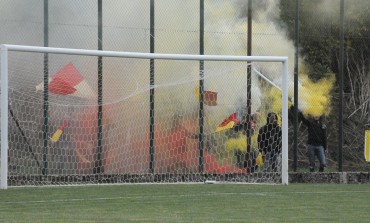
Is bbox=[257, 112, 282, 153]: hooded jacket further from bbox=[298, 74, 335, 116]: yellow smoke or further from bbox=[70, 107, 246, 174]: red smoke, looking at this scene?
bbox=[298, 74, 335, 116]: yellow smoke

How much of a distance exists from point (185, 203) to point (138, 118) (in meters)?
5.12

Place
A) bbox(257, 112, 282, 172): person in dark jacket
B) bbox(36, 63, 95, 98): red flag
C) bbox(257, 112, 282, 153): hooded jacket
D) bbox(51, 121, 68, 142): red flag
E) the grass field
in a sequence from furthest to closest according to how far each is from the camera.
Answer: bbox(257, 112, 282, 153): hooded jacket, bbox(257, 112, 282, 172): person in dark jacket, bbox(36, 63, 95, 98): red flag, bbox(51, 121, 68, 142): red flag, the grass field

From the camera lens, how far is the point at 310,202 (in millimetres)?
17062

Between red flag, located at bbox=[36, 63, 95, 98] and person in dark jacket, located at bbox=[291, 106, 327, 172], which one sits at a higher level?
→ red flag, located at bbox=[36, 63, 95, 98]

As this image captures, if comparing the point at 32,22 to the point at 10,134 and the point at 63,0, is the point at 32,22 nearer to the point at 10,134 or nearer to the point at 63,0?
the point at 63,0

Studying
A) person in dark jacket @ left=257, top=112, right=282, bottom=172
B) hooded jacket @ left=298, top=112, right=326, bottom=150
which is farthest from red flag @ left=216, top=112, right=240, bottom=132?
hooded jacket @ left=298, top=112, right=326, bottom=150

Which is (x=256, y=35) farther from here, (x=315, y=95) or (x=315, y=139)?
(x=315, y=139)

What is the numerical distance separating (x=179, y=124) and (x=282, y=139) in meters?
1.89

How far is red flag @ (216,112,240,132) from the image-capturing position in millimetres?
22111

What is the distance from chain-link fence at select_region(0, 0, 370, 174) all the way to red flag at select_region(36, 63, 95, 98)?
412mm

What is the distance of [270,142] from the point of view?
22.1 metres

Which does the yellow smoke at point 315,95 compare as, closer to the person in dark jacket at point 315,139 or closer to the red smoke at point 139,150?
the person in dark jacket at point 315,139

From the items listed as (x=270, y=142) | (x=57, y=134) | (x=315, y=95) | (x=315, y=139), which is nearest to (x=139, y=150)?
(x=57, y=134)

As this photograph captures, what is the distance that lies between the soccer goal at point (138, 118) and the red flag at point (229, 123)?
0.03 meters
